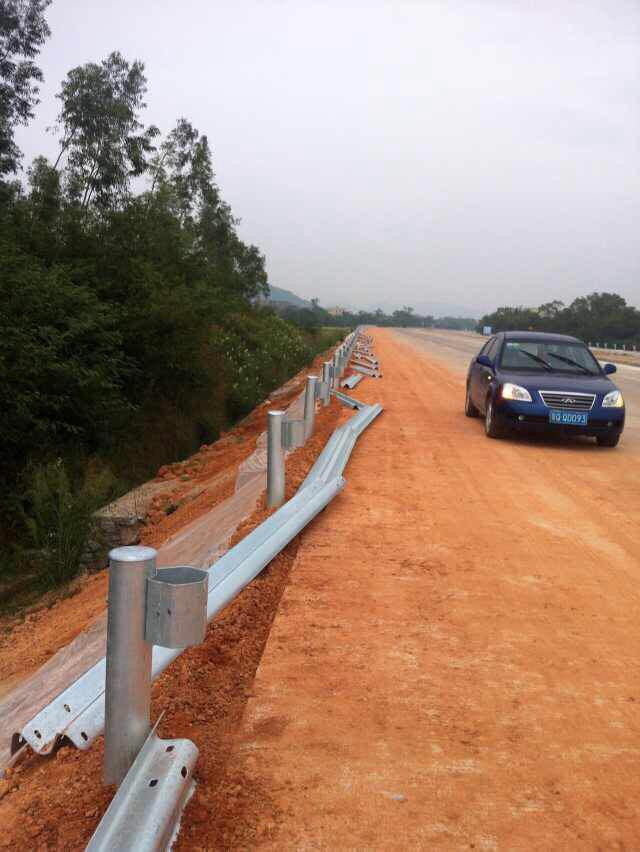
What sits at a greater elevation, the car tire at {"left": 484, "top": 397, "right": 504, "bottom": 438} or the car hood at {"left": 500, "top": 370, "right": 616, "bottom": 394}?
the car hood at {"left": 500, "top": 370, "right": 616, "bottom": 394}

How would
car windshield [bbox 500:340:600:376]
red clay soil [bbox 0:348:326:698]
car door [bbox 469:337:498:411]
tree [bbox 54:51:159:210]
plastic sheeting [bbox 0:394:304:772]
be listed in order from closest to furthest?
plastic sheeting [bbox 0:394:304:772]
red clay soil [bbox 0:348:326:698]
car windshield [bbox 500:340:600:376]
car door [bbox 469:337:498:411]
tree [bbox 54:51:159:210]

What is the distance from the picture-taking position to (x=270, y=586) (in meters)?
5.13

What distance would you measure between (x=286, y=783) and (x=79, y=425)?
11.7 metres

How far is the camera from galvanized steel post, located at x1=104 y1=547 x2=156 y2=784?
7.97 ft

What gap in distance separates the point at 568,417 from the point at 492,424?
107 cm

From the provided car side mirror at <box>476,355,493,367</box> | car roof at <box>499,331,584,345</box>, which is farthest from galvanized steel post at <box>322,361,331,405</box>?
car roof at <box>499,331,584,345</box>

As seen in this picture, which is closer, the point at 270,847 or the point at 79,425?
the point at 270,847

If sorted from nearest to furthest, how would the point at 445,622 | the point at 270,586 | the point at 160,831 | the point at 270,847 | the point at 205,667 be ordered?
the point at 160,831, the point at 270,847, the point at 205,667, the point at 445,622, the point at 270,586

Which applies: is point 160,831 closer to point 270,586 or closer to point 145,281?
point 270,586

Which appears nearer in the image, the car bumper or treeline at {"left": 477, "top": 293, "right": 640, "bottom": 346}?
the car bumper

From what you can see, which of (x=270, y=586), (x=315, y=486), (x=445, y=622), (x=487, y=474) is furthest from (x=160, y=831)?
(x=487, y=474)

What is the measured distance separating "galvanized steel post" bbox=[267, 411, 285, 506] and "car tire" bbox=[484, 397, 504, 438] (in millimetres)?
5324

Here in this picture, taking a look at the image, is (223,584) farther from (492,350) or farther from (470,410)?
(470,410)

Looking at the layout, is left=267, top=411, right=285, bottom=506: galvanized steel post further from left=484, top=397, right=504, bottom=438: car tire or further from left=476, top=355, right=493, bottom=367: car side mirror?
left=476, top=355, right=493, bottom=367: car side mirror
